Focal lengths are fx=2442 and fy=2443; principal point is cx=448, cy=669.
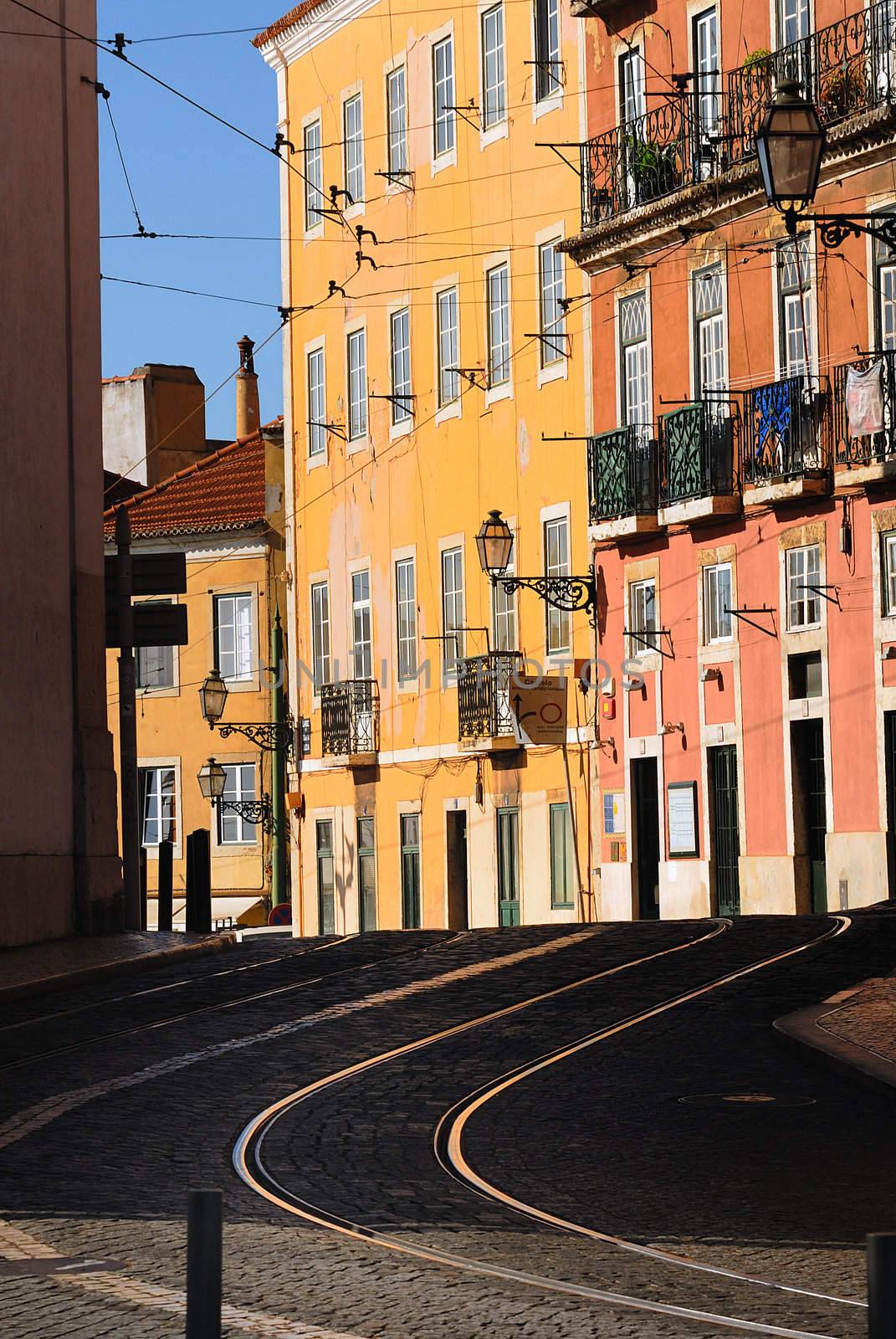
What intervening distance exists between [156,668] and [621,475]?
20.7m

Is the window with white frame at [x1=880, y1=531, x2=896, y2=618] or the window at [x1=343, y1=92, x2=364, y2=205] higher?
the window at [x1=343, y1=92, x2=364, y2=205]

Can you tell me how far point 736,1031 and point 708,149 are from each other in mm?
19177

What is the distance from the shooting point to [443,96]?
3894 centimetres

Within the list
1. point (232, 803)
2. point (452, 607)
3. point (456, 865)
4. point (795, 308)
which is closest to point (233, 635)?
point (232, 803)

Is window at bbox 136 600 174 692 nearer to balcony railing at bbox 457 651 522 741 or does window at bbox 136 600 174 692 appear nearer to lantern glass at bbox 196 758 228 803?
lantern glass at bbox 196 758 228 803

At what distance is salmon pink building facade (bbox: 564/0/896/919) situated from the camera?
92.6 feet

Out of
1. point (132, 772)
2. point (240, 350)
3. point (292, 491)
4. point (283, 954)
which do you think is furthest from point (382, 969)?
point (240, 350)

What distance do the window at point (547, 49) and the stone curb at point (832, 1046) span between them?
74.6ft

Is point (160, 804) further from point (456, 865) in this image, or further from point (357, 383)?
point (456, 865)

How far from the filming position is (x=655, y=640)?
3291cm

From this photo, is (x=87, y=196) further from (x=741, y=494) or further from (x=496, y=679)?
(x=496, y=679)

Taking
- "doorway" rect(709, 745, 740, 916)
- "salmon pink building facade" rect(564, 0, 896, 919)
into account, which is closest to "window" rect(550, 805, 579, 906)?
"salmon pink building facade" rect(564, 0, 896, 919)

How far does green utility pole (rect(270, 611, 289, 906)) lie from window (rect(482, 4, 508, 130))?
577 inches

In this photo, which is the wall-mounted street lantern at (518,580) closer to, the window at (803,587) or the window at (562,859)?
the window at (562,859)
